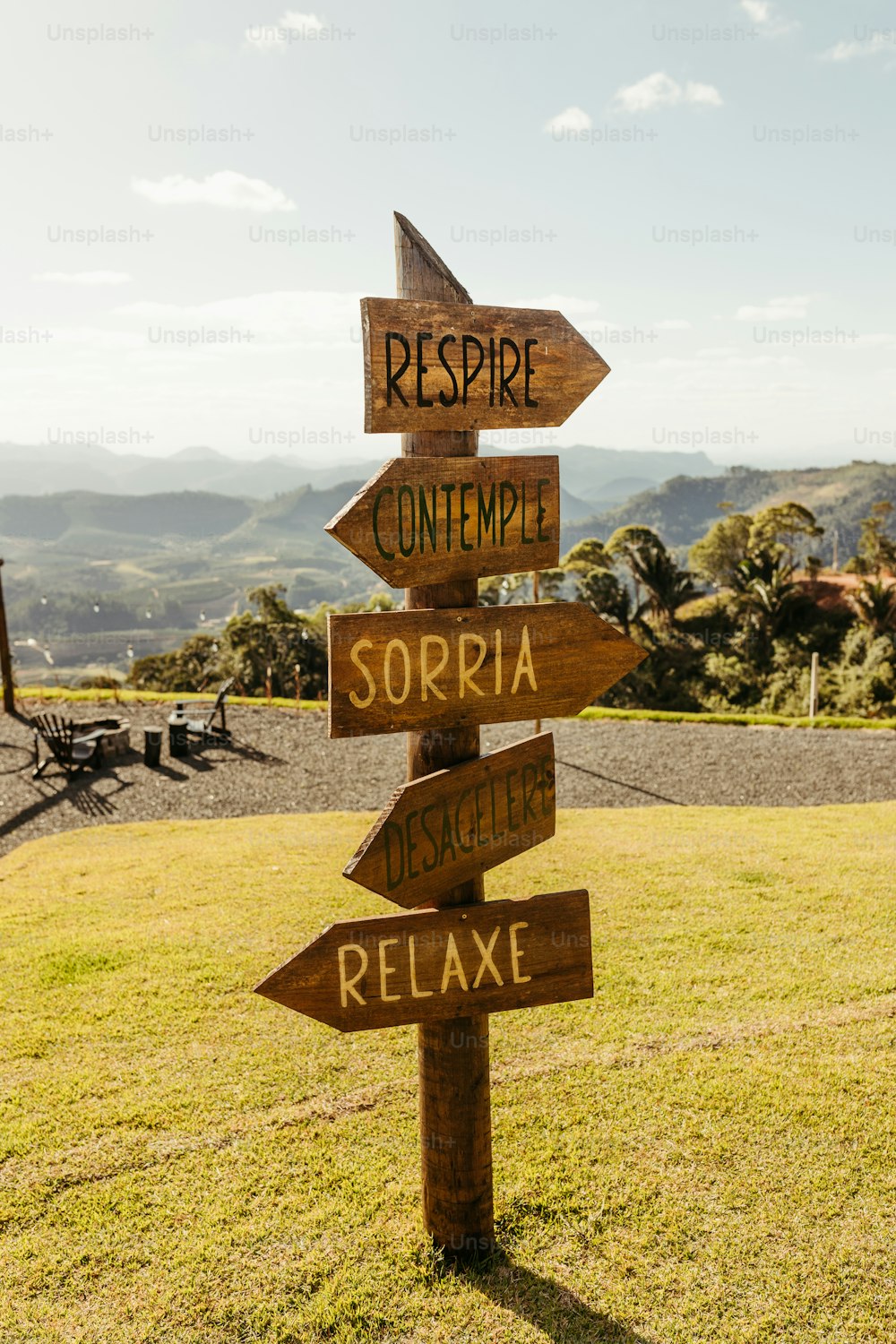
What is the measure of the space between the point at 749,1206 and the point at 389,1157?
4.48ft

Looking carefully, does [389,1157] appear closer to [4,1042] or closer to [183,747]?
[4,1042]

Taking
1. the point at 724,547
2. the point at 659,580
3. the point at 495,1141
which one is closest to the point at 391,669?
the point at 495,1141

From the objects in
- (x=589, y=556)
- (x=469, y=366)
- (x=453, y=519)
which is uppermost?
(x=589, y=556)

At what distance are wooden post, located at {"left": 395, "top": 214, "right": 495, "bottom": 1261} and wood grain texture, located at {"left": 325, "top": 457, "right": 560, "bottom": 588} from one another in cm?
8

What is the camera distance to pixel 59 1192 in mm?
3367

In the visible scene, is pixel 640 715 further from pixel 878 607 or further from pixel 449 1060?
pixel 878 607

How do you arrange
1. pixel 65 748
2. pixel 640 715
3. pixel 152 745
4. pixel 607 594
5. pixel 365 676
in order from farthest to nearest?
pixel 607 594 < pixel 640 715 < pixel 152 745 < pixel 65 748 < pixel 365 676

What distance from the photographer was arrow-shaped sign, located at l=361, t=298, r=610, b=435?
2514 mm

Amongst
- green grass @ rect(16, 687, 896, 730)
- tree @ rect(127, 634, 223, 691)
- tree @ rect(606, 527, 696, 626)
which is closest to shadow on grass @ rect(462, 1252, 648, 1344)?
green grass @ rect(16, 687, 896, 730)

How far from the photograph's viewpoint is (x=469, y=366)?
104 inches

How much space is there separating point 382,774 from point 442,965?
8.46 metres

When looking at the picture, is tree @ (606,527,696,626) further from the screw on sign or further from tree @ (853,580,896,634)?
the screw on sign

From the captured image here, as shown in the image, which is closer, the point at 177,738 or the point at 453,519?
the point at 453,519

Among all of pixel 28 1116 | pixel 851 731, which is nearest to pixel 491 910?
pixel 28 1116
